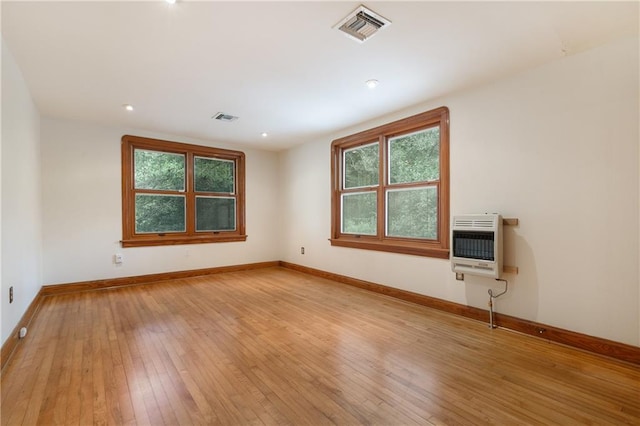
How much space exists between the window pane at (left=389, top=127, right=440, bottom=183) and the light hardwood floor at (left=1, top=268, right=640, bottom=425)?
5.40ft

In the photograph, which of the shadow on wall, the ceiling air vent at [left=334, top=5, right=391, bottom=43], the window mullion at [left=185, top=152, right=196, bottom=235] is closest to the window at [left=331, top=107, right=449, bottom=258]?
the shadow on wall

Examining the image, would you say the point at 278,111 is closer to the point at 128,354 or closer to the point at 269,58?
the point at 269,58

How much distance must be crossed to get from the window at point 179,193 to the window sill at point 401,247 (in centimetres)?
236

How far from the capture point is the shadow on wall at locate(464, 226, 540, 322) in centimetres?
279

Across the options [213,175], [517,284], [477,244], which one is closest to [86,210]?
[213,175]

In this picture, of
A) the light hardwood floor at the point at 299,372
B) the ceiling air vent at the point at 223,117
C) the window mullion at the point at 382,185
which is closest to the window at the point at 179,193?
the ceiling air vent at the point at 223,117

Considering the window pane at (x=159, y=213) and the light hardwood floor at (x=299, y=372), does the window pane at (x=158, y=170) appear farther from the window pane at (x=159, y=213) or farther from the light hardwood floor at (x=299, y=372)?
the light hardwood floor at (x=299, y=372)

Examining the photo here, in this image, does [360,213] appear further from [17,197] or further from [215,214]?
[17,197]

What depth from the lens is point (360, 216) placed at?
4.72m

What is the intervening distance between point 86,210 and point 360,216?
406 centimetres

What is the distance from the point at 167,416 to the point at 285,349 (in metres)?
1.01

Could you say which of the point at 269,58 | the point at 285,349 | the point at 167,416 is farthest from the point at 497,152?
the point at 167,416

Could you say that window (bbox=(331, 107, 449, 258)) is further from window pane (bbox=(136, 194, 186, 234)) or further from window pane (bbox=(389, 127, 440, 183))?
window pane (bbox=(136, 194, 186, 234))

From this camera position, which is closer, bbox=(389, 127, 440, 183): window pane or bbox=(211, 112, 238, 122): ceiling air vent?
bbox=(389, 127, 440, 183): window pane
